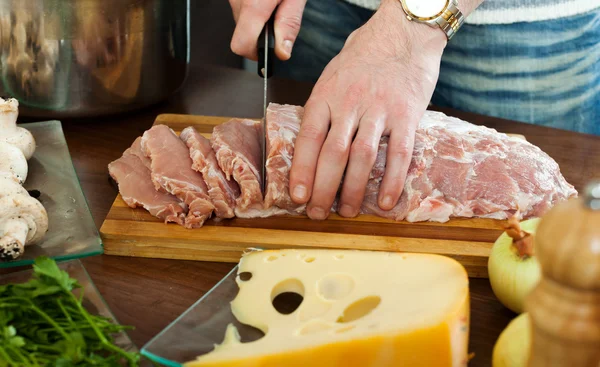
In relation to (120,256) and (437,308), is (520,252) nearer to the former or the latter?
(437,308)

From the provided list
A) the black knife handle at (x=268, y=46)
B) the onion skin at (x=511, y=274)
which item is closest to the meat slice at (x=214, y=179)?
the black knife handle at (x=268, y=46)

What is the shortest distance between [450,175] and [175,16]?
1.04m

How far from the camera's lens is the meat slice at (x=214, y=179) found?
5.94 ft

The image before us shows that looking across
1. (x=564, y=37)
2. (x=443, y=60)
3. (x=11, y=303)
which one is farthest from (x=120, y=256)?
(x=564, y=37)

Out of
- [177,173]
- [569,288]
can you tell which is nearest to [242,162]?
[177,173]

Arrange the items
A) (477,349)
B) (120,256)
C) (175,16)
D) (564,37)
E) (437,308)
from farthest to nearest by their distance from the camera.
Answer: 1. (564,37)
2. (175,16)
3. (120,256)
4. (477,349)
5. (437,308)

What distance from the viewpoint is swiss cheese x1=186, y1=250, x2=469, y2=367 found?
3.90 feet

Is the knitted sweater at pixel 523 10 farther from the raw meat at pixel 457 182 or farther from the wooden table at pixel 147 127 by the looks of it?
the raw meat at pixel 457 182

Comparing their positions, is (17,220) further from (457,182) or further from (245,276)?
(457,182)

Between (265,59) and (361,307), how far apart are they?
2.71ft

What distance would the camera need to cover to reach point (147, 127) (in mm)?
2340

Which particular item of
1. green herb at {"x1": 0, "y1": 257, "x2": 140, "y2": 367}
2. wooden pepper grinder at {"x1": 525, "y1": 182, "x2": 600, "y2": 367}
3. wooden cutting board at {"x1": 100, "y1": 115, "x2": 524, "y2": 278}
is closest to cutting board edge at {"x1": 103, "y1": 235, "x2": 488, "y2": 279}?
wooden cutting board at {"x1": 100, "y1": 115, "x2": 524, "y2": 278}

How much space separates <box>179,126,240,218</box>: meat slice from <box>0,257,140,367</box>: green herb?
1.77ft

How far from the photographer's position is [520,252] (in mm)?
1428
